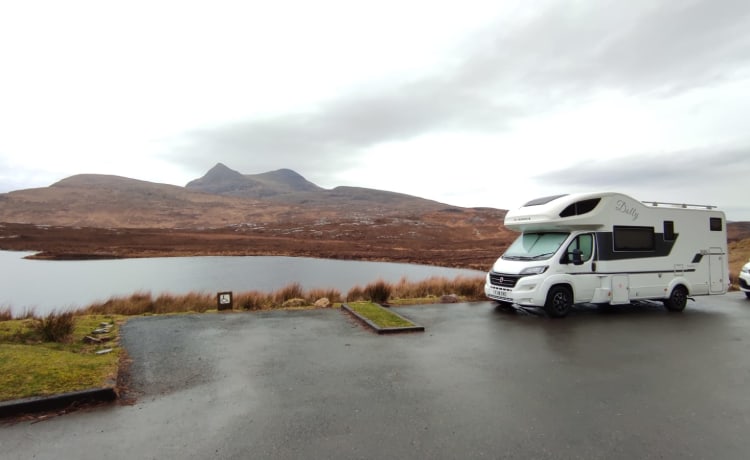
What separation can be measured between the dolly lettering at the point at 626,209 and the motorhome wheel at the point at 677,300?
2434 millimetres

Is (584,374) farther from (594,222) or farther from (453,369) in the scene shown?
(594,222)

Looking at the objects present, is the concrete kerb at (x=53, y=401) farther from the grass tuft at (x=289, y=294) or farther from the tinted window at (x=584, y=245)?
the tinted window at (x=584, y=245)

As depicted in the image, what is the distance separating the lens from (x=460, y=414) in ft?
16.3

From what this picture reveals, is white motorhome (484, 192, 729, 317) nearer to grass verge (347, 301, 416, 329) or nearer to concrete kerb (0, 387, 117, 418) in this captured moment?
grass verge (347, 301, 416, 329)

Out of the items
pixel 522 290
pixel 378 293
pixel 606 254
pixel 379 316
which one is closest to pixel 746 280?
pixel 606 254

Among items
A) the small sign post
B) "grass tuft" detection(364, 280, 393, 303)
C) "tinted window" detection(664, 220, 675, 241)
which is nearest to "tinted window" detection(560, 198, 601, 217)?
"tinted window" detection(664, 220, 675, 241)

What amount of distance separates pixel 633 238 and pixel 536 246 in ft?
8.15

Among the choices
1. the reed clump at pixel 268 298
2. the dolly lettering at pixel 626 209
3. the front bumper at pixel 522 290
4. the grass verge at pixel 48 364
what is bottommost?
the reed clump at pixel 268 298

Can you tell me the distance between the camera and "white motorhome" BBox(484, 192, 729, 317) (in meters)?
10.8

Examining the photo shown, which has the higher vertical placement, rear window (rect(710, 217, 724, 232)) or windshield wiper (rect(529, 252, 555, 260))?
rear window (rect(710, 217, 724, 232))

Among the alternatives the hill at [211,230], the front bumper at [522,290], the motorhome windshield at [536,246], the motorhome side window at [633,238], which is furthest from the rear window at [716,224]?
the hill at [211,230]

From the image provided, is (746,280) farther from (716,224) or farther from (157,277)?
(157,277)

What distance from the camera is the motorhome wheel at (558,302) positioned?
10719 mm

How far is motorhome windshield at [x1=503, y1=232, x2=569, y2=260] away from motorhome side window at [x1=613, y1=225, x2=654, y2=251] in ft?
4.41
